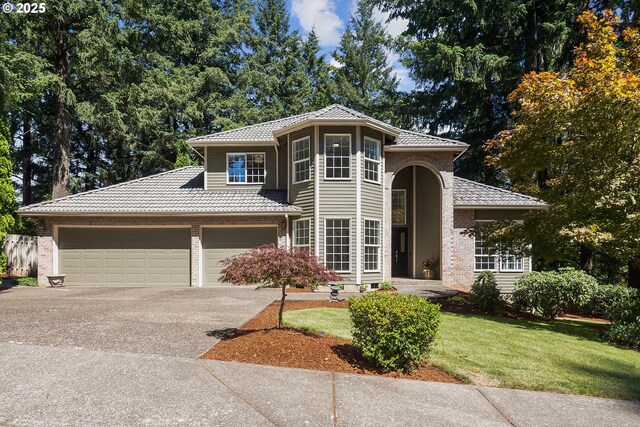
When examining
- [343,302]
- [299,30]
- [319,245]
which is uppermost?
[299,30]

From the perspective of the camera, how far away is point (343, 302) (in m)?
11.6

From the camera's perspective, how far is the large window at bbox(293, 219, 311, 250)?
14.7 m

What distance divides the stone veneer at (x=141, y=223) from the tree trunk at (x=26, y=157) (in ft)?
50.9

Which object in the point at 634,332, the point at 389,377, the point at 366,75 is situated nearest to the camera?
the point at 389,377

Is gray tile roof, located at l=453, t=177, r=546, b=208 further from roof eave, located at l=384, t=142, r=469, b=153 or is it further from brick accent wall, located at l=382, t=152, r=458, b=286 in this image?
roof eave, located at l=384, t=142, r=469, b=153

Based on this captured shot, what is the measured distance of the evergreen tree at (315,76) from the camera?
32.5 meters

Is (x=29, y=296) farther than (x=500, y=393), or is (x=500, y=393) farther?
(x=29, y=296)

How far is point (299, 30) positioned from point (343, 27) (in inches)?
160

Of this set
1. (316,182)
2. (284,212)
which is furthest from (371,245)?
(284,212)

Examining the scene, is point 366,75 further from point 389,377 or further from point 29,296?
point 389,377

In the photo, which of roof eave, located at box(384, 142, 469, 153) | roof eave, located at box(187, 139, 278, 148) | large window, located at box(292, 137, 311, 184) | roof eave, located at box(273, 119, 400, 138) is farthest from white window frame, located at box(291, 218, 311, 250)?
roof eave, located at box(384, 142, 469, 153)

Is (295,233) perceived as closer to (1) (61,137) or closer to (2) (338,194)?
(2) (338,194)

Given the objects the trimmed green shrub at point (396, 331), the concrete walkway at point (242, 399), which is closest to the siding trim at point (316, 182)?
the trimmed green shrub at point (396, 331)

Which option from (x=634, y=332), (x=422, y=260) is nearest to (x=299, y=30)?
(x=422, y=260)
